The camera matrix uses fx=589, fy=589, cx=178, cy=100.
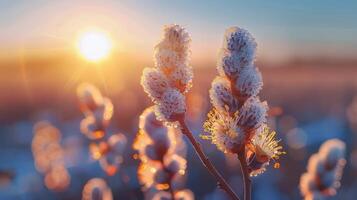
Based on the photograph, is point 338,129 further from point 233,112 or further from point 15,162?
point 233,112

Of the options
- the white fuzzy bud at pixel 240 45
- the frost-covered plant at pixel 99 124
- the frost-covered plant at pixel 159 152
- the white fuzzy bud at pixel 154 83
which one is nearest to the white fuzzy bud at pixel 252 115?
the white fuzzy bud at pixel 240 45

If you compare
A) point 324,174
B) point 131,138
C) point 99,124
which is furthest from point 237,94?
point 131,138

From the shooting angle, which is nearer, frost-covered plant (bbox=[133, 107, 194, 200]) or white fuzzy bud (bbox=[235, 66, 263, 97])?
white fuzzy bud (bbox=[235, 66, 263, 97])

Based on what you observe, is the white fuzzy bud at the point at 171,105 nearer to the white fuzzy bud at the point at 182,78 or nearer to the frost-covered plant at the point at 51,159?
the white fuzzy bud at the point at 182,78

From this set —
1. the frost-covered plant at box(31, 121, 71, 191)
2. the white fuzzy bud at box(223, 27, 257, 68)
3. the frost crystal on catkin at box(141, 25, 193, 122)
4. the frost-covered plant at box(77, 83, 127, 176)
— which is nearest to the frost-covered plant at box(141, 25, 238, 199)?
the frost crystal on catkin at box(141, 25, 193, 122)

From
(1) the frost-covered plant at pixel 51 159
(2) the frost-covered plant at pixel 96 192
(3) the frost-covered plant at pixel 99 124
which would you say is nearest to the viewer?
(2) the frost-covered plant at pixel 96 192

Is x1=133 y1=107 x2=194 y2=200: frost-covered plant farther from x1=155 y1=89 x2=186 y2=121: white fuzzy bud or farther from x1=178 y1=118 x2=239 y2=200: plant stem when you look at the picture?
x1=178 y1=118 x2=239 y2=200: plant stem

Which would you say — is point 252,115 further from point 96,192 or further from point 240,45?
point 96,192
